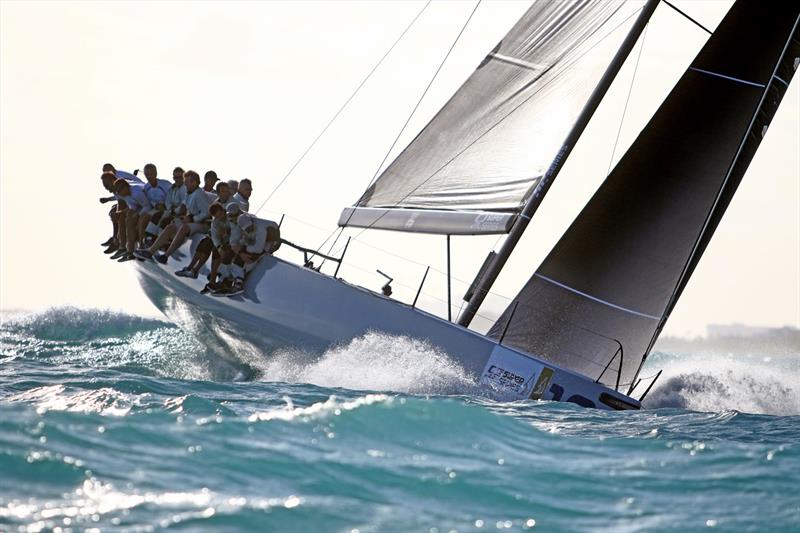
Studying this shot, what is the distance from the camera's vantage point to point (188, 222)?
419 inches

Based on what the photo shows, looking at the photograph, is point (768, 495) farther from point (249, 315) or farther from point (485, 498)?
point (249, 315)

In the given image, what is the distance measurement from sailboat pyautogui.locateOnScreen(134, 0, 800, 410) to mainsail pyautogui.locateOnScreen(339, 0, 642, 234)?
0.01 metres

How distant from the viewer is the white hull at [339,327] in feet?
28.0

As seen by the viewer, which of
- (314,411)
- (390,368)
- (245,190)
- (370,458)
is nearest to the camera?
(370,458)

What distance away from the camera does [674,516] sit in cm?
550

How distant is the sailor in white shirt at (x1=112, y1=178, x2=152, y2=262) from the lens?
11.1 meters

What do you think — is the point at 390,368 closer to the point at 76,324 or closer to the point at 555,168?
the point at 555,168

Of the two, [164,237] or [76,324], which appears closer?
[164,237]

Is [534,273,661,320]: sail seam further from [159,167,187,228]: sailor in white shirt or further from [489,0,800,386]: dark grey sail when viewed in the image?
[159,167,187,228]: sailor in white shirt

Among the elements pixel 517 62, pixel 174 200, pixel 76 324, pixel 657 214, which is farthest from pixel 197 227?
pixel 76 324

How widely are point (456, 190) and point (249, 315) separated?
Answer: 2075mm

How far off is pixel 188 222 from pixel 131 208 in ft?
2.64

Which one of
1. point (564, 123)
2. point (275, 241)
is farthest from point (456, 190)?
point (275, 241)

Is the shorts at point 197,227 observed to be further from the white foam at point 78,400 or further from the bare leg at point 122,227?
the white foam at point 78,400
